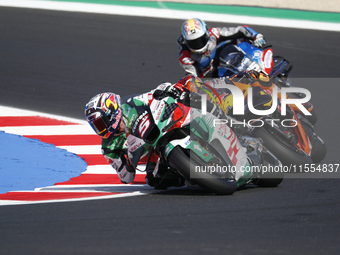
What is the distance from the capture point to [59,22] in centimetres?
1379

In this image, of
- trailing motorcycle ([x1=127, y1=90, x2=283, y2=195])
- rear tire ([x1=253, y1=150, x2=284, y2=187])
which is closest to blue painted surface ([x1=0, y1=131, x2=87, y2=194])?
trailing motorcycle ([x1=127, y1=90, x2=283, y2=195])

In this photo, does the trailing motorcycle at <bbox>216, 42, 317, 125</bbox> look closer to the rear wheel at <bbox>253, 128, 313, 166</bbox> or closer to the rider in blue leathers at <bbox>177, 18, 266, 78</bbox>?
the rider in blue leathers at <bbox>177, 18, 266, 78</bbox>

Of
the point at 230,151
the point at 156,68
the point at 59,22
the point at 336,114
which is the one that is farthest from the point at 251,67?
the point at 59,22

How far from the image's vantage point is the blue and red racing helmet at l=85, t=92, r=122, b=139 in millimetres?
5277

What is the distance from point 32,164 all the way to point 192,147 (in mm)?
2805

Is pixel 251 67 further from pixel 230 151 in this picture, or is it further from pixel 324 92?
pixel 324 92

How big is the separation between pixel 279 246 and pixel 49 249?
57.5 inches

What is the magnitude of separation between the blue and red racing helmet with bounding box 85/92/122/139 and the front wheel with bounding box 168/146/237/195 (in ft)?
2.32

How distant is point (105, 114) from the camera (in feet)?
17.4

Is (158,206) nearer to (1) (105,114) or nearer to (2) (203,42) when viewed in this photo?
(1) (105,114)

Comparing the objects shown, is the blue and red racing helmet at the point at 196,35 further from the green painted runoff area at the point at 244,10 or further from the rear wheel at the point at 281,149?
the green painted runoff area at the point at 244,10

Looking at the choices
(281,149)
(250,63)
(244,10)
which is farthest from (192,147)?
(244,10)

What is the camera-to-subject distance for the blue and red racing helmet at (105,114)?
528 cm

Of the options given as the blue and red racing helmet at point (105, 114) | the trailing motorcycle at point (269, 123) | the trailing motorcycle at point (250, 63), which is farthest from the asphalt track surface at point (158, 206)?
the trailing motorcycle at point (250, 63)
